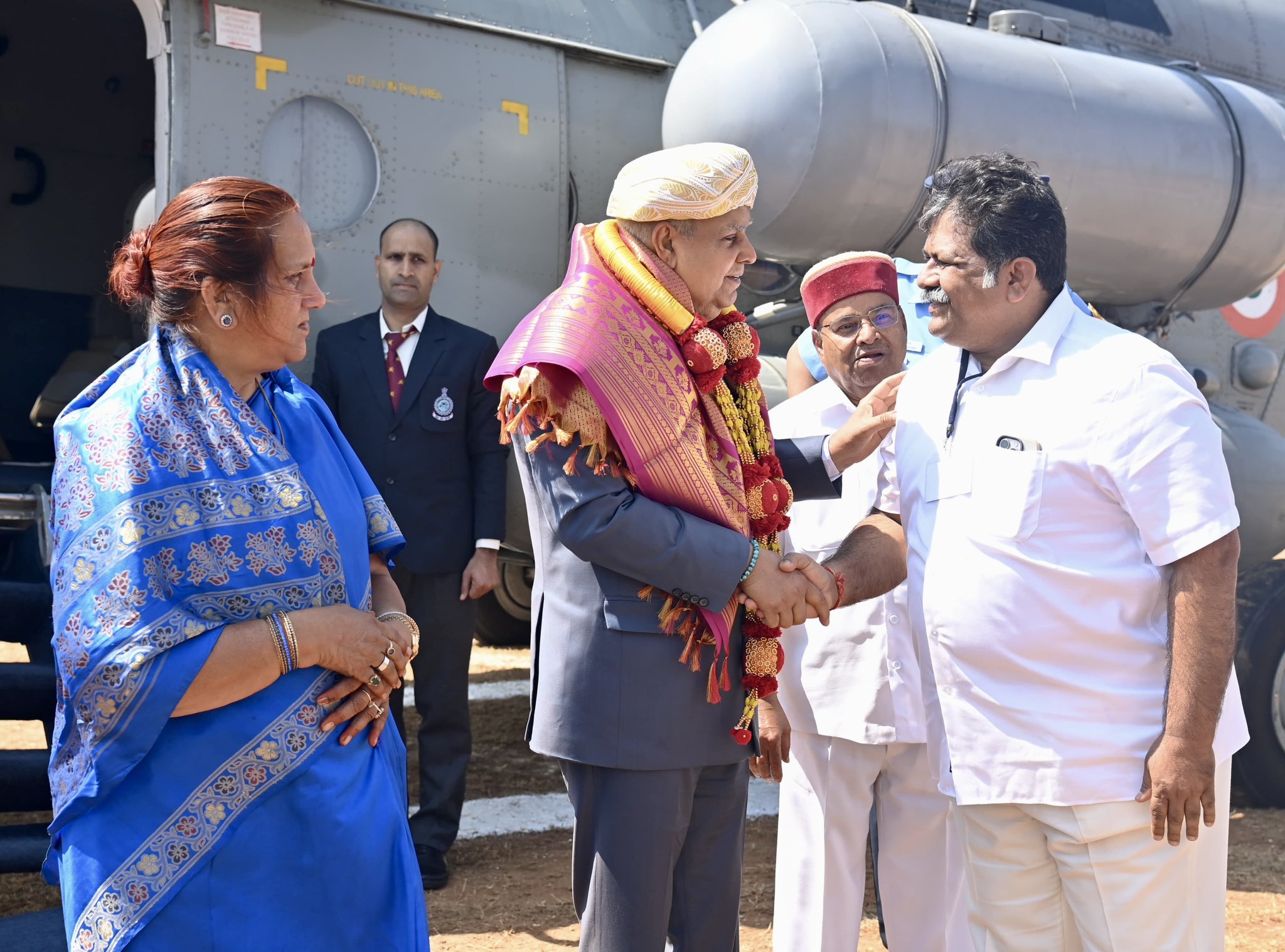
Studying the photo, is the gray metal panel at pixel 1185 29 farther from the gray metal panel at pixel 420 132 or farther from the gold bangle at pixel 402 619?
the gold bangle at pixel 402 619

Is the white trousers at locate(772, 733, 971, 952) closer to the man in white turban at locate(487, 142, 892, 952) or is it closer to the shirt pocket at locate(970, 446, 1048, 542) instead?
the man in white turban at locate(487, 142, 892, 952)

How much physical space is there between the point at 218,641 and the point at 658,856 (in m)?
0.94

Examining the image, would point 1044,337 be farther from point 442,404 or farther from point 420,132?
point 420,132

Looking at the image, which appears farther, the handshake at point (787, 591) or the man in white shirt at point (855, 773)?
the man in white shirt at point (855, 773)

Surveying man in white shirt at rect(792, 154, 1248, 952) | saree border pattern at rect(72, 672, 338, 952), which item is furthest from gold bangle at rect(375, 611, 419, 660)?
man in white shirt at rect(792, 154, 1248, 952)

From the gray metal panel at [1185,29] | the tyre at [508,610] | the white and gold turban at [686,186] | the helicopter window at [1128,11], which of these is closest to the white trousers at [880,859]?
the white and gold turban at [686,186]

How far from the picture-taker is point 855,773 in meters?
3.13

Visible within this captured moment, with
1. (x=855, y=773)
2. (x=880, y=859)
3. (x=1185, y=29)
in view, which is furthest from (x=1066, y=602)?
(x=1185, y=29)

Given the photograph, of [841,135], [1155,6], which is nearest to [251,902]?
[841,135]

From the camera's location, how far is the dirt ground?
3771 millimetres

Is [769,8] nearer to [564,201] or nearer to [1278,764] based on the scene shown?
[564,201]

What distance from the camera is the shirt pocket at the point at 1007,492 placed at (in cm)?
231

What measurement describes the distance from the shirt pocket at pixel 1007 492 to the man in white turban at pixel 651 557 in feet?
1.23

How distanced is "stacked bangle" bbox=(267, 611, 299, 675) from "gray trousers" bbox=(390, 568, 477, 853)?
2361mm
